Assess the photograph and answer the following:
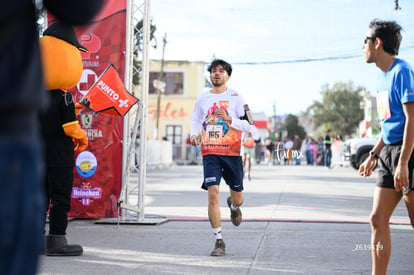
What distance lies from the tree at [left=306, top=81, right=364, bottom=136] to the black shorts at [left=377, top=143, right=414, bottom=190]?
95.6 m

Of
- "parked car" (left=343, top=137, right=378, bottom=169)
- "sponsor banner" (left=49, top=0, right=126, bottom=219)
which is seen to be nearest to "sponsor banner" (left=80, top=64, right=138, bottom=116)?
"sponsor banner" (left=49, top=0, right=126, bottom=219)

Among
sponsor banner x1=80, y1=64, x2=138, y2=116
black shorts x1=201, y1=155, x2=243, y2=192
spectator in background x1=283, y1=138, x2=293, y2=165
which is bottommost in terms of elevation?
black shorts x1=201, y1=155, x2=243, y2=192

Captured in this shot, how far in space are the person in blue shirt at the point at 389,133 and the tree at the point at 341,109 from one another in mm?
95473

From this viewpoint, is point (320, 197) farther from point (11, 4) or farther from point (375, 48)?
point (11, 4)

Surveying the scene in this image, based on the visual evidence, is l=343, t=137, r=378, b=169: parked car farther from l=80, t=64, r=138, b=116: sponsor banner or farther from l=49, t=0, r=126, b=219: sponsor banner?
l=80, t=64, r=138, b=116: sponsor banner

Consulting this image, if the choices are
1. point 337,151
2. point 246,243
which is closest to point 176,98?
point 337,151

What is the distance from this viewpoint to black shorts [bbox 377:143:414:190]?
416 centimetres

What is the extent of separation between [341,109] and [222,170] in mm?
94429

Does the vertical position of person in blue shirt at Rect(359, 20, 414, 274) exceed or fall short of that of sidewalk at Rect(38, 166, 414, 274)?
it exceeds it

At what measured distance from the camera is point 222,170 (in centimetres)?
685

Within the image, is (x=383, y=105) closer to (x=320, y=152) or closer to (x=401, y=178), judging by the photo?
(x=401, y=178)

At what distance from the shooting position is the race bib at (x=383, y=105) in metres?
4.28

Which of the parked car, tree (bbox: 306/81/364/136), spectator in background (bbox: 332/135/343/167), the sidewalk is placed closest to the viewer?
the sidewalk

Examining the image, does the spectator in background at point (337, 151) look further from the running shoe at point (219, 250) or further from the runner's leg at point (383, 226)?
the runner's leg at point (383, 226)
